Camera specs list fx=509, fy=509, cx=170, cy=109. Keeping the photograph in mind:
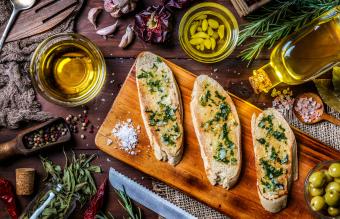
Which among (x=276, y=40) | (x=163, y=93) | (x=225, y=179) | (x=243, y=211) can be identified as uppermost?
(x=276, y=40)

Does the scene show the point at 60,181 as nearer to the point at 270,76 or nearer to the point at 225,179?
the point at 225,179

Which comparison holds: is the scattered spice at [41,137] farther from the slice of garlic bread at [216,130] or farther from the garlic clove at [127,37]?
the slice of garlic bread at [216,130]

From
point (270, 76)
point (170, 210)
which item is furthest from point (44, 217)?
point (270, 76)

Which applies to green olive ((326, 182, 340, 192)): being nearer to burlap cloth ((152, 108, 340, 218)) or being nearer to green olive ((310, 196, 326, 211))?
green olive ((310, 196, 326, 211))

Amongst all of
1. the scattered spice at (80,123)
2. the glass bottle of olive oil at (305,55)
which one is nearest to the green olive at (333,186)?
the glass bottle of olive oil at (305,55)

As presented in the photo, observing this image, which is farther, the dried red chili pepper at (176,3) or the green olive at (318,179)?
the dried red chili pepper at (176,3)

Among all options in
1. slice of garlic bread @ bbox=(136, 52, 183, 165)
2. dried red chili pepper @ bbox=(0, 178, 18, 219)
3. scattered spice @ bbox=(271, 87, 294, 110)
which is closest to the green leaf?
scattered spice @ bbox=(271, 87, 294, 110)

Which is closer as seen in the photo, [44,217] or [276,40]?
[44,217]
